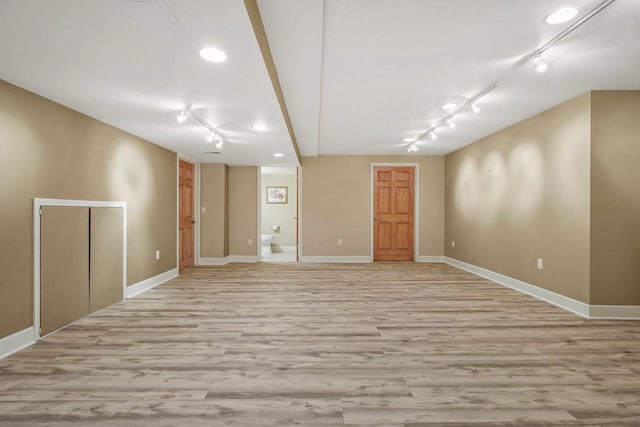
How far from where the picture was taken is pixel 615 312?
125 inches

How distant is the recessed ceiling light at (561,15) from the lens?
1891 millimetres

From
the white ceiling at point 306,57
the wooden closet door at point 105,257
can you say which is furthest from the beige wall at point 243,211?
the wooden closet door at point 105,257

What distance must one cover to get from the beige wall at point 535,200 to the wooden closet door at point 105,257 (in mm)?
5545

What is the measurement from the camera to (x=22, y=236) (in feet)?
8.38

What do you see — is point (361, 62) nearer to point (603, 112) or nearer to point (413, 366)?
point (413, 366)

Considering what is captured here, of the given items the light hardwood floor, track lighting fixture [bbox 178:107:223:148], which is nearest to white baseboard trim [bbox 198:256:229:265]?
the light hardwood floor

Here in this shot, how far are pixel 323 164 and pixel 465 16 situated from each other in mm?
4937

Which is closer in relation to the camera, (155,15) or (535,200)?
(155,15)

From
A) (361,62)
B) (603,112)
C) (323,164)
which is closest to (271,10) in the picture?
(361,62)

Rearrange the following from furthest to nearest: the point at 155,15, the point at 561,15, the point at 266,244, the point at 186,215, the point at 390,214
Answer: the point at 266,244 → the point at 390,214 → the point at 186,215 → the point at 561,15 → the point at 155,15

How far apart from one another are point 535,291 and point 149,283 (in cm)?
559

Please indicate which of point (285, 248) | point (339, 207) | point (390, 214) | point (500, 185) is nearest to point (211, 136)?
point (339, 207)

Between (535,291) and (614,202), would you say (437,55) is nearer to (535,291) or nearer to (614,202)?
(614,202)

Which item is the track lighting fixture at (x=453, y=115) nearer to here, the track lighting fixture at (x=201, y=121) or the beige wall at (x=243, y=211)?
the track lighting fixture at (x=201, y=121)
